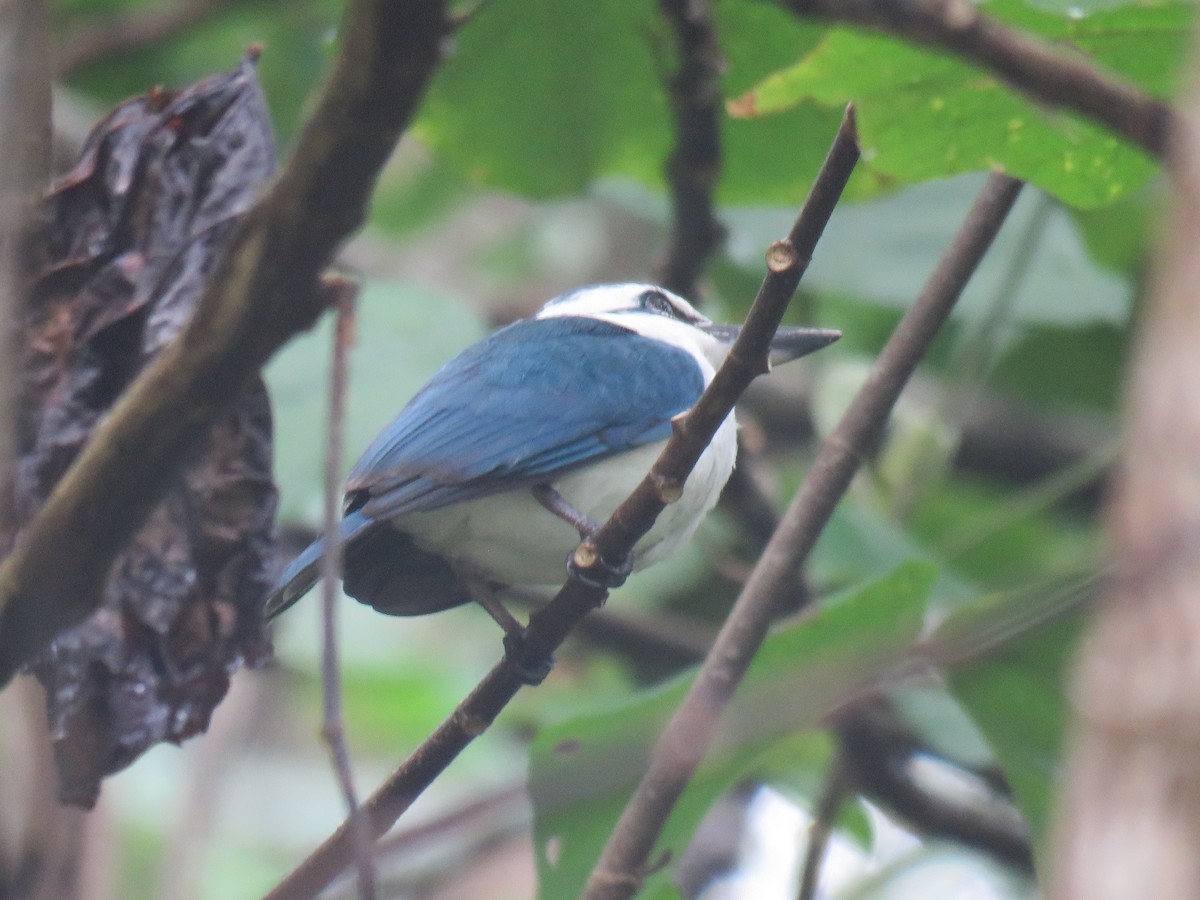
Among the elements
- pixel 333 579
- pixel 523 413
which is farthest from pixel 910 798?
pixel 333 579

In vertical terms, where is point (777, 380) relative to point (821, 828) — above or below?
below

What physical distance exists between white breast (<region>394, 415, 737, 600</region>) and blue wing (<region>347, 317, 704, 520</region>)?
0.06 m

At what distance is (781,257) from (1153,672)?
1.22 metres

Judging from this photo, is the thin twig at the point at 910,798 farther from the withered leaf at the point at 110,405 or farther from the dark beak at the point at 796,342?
the withered leaf at the point at 110,405

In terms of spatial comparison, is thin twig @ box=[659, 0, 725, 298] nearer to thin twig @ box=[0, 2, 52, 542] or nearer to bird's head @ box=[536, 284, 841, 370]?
bird's head @ box=[536, 284, 841, 370]

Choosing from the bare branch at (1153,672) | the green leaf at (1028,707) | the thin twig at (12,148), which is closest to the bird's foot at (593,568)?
the green leaf at (1028,707)

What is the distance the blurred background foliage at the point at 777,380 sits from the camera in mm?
2590

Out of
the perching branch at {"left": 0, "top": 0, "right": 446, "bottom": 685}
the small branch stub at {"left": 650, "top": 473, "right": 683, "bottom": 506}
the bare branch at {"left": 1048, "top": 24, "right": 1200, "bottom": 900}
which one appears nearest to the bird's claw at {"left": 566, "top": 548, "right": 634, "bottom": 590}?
the small branch stub at {"left": 650, "top": 473, "right": 683, "bottom": 506}

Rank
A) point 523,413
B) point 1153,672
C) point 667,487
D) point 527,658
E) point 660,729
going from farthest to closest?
point 523,413 < point 660,729 < point 527,658 < point 667,487 < point 1153,672

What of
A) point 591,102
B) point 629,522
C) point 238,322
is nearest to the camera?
point 238,322

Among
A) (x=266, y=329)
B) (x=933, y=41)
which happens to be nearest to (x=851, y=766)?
(x=266, y=329)

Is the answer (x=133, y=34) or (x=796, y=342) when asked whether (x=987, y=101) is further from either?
(x=133, y=34)

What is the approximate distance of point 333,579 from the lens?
5.99ft

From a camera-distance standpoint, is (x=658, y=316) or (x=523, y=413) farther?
(x=658, y=316)
